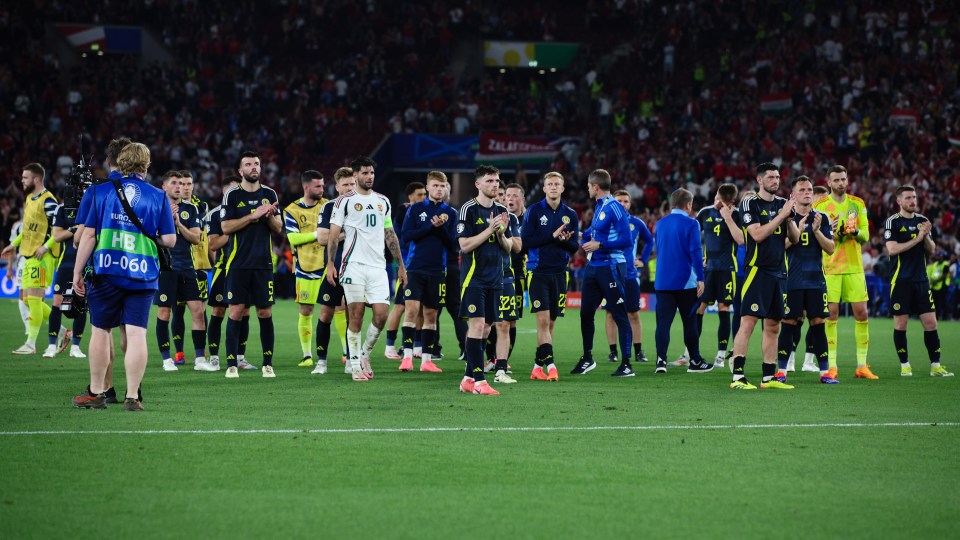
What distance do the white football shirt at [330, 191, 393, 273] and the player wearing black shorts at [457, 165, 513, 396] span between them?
147cm

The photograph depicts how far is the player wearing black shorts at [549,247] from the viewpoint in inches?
554

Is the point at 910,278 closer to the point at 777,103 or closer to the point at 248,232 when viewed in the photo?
the point at 248,232

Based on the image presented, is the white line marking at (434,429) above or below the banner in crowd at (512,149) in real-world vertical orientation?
below

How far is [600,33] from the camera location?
49688 millimetres

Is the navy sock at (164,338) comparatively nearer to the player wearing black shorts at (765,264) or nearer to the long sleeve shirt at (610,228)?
the long sleeve shirt at (610,228)

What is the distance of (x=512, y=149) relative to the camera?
4250 centimetres

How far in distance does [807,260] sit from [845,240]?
4.70ft

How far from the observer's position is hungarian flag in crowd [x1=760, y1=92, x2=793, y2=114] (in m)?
39.5

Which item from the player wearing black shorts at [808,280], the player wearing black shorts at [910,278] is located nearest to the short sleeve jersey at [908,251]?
the player wearing black shorts at [910,278]

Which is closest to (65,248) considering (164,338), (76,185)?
(164,338)

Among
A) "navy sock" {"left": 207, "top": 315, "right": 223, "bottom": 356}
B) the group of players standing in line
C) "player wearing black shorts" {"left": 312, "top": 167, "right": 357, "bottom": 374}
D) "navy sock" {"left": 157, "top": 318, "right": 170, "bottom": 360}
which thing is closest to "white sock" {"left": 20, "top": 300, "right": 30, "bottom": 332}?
the group of players standing in line

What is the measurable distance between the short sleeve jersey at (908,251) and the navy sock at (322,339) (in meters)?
7.20

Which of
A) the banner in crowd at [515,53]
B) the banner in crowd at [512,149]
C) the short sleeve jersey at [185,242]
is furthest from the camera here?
the banner in crowd at [515,53]

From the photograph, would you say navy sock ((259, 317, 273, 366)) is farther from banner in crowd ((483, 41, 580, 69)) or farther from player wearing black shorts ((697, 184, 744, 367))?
banner in crowd ((483, 41, 580, 69))
